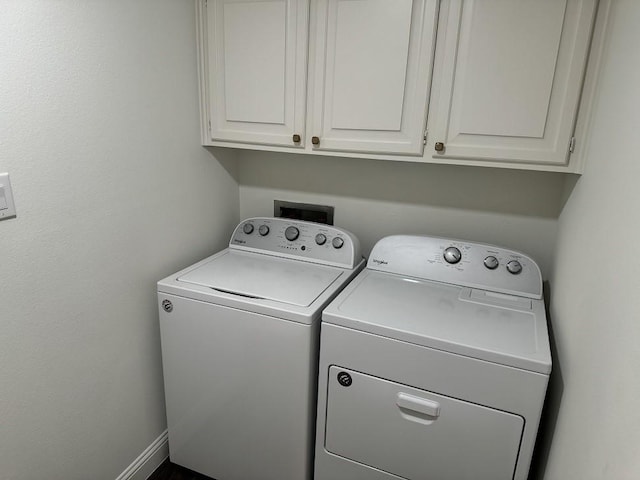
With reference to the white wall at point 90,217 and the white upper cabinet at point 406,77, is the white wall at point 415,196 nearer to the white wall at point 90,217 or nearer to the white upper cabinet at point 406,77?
the white upper cabinet at point 406,77

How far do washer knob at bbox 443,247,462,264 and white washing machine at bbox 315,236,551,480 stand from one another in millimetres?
45

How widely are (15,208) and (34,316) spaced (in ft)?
1.07

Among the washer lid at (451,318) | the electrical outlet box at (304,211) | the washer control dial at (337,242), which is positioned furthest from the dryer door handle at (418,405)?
the electrical outlet box at (304,211)

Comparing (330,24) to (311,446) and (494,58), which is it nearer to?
(494,58)

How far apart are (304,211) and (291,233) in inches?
9.0

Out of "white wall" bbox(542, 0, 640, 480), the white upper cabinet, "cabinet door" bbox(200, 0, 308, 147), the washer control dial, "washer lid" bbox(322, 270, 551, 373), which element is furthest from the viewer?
the washer control dial

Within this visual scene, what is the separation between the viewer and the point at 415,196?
186 centimetres

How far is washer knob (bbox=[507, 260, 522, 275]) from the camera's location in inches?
61.5

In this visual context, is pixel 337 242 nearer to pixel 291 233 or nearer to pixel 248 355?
pixel 291 233

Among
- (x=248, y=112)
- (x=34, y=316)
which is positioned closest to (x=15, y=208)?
(x=34, y=316)

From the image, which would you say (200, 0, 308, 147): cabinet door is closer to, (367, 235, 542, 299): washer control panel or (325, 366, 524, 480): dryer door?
(367, 235, 542, 299): washer control panel

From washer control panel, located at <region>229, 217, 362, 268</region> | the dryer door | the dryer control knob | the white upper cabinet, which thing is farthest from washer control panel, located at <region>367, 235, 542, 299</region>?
the dryer door

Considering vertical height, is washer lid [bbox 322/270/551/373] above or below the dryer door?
above

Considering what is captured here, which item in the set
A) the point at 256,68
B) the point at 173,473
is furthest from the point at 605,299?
the point at 173,473
